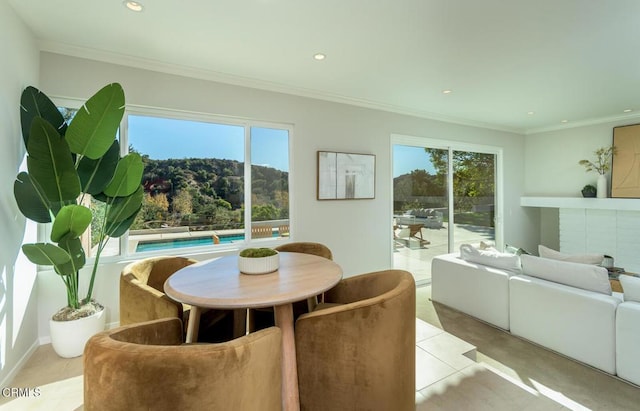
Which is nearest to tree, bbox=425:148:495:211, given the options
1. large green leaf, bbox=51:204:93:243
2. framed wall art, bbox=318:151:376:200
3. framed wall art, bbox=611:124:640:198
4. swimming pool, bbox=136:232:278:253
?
framed wall art, bbox=318:151:376:200

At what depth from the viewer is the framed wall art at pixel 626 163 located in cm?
471

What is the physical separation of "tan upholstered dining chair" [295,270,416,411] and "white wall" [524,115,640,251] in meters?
6.00

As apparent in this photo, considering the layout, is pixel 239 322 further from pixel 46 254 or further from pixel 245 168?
pixel 245 168

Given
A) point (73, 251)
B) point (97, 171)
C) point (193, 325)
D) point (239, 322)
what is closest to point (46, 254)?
point (73, 251)

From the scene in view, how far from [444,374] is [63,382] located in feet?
8.94

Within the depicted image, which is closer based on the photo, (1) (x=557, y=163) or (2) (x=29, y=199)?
(2) (x=29, y=199)

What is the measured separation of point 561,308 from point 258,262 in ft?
8.43

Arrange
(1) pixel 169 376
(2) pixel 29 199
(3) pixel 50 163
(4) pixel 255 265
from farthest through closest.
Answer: (2) pixel 29 199 < (3) pixel 50 163 < (4) pixel 255 265 < (1) pixel 169 376

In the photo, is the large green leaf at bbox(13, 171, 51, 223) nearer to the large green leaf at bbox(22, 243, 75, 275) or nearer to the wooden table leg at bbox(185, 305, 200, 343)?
the large green leaf at bbox(22, 243, 75, 275)

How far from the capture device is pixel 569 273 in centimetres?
252

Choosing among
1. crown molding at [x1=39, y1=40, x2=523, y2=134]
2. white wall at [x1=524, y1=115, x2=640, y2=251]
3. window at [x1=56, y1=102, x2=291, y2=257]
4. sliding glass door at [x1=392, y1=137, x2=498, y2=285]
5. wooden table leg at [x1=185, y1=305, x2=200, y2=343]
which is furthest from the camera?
white wall at [x1=524, y1=115, x2=640, y2=251]

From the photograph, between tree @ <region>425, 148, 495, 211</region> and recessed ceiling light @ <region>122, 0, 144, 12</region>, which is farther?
tree @ <region>425, 148, 495, 211</region>

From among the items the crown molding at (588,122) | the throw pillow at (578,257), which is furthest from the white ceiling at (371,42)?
the throw pillow at (578,257)

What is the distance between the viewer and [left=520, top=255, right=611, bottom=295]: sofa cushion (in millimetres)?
2357
